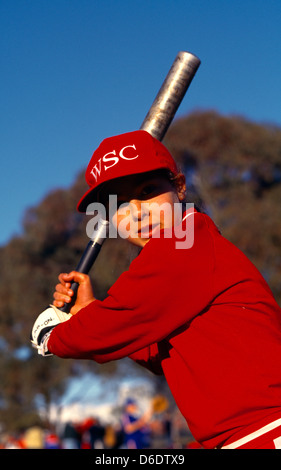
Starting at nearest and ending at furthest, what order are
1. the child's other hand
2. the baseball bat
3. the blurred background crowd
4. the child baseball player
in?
the child baseball player
the child's other hand
the baseball bat
the blurred background crowd

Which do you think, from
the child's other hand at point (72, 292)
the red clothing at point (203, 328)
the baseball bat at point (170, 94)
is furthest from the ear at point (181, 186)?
the baseball bat at point (170, 94)

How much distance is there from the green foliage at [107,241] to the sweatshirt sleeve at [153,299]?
1463 centimetres

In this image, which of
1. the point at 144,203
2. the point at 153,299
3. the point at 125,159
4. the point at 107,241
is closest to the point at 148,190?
the point at 144,203

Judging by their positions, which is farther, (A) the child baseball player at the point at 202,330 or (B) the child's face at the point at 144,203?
(B) the child's face at the point at 144,203

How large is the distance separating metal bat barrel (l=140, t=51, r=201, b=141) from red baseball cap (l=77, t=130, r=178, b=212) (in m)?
0.77

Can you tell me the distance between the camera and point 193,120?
980 inches

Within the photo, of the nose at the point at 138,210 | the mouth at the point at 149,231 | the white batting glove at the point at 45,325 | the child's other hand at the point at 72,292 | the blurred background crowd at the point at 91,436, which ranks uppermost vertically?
the blurred background crowd at the point at 91,436

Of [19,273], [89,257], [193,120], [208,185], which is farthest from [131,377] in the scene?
[89,257]

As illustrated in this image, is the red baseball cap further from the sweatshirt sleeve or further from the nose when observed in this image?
the sweatshirt sleeve

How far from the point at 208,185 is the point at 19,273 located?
1068 cm

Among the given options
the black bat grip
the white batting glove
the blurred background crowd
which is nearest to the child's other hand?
the white batting glove

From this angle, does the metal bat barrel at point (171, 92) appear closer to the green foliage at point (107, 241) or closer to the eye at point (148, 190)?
the eye at point (148, 190)

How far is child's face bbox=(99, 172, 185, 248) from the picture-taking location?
2.35 m

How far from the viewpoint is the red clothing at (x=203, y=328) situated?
1.92 metres
